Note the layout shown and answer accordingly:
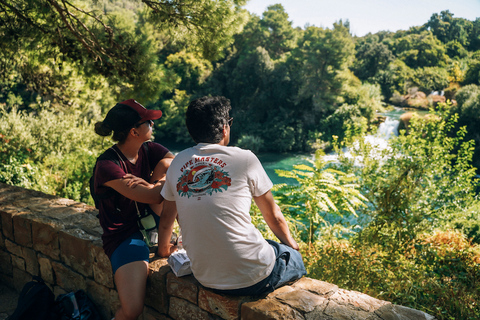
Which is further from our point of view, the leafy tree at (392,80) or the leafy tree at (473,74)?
the leafy tree at (392,80)

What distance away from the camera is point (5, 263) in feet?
9.37

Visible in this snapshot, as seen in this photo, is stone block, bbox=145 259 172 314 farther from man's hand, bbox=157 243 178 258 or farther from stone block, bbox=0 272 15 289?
stone block, bbox=0 272 15 289

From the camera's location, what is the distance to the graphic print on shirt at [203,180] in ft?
4.90

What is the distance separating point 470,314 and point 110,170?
2535mm

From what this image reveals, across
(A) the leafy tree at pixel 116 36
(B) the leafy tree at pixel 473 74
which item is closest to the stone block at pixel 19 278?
(A) the leafy tree at pixel 116 36

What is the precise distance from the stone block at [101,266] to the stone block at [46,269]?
1.67ft

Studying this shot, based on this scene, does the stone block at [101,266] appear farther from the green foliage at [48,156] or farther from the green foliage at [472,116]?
the green foliage at [472,116]

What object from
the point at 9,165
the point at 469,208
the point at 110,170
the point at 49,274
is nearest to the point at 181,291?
the point at 110,170

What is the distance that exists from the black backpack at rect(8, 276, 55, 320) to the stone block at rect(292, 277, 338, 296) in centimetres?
141

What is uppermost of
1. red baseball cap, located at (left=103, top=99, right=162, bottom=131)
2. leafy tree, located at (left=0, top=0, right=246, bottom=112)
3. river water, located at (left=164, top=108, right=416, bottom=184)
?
leafy tree, located at (left=0, top=0, right=246, bottom=112)

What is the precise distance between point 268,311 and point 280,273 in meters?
0.19

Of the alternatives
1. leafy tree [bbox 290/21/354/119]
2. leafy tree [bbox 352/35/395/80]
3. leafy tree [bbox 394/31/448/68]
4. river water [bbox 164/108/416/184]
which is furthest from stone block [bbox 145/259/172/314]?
leafy tree [bbox 394/31/448/68]

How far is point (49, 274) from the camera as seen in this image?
2543 mm

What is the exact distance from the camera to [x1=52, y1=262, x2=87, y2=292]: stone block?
235 cm
